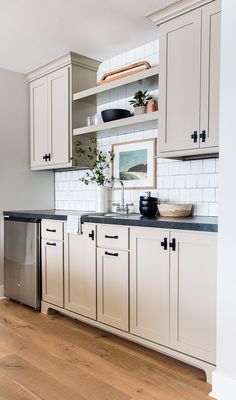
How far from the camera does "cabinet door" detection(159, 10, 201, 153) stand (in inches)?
101

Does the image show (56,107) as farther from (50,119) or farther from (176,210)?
(176,210)

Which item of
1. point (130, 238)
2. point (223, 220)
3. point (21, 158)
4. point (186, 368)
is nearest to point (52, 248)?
point (130, 238)

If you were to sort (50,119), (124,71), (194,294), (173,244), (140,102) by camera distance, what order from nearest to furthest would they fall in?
(194,294) < (173,244) < (140,102) < (124,71) < (50,119)

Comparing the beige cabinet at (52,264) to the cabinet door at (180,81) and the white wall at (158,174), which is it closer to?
the white wall at (158,174)

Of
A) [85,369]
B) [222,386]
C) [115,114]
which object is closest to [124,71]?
[115,114]

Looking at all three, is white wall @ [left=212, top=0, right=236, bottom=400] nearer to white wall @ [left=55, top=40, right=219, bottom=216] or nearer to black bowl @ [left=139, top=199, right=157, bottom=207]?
white wall @ [left=55, top=40, right=219, bottom=216]

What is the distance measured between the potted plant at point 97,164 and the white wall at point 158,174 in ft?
0.31

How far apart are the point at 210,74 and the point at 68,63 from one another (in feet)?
5.79

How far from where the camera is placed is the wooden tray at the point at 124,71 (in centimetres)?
319

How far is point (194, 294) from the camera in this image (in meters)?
2.24

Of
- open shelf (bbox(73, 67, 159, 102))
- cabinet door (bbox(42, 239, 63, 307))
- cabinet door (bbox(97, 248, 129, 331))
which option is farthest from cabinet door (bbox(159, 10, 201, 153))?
cabinet door (bbox(42, 239, 63, 307))

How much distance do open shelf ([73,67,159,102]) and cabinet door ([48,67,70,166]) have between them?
190mm

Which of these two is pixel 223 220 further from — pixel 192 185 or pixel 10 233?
pixel 10 233

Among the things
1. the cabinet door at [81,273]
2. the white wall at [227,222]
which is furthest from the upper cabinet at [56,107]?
the white wall at [227,222]
